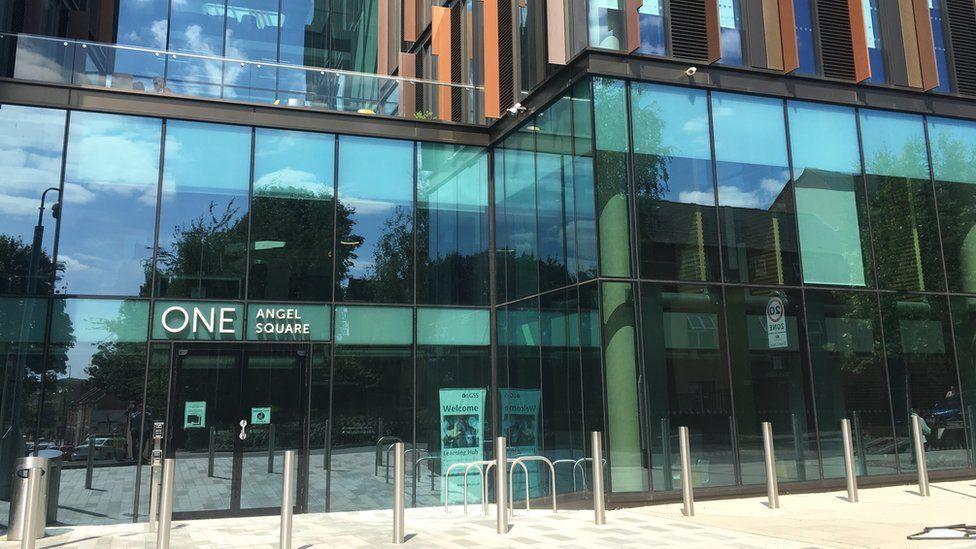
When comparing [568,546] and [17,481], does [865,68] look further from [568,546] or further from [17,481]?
[17,481]

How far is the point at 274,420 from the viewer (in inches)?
510

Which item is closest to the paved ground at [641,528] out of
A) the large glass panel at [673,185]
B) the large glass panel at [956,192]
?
the large glass panel at [673,185]

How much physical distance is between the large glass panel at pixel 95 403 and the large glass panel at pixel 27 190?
76 centimetres

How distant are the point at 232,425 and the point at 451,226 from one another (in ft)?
18.0

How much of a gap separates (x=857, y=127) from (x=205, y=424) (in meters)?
13.0

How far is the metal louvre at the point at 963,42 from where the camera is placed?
15.3m

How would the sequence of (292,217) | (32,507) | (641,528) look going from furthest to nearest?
(292,217), (641,528), (32,507)

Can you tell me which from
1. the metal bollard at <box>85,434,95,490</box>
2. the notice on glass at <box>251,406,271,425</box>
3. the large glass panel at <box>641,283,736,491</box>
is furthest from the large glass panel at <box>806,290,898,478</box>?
the metal bollard at <box>85,434,95,490</box>

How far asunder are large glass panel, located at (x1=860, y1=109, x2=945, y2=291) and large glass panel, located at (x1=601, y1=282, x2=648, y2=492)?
5.55 metres

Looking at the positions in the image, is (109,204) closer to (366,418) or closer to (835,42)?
(366,418)

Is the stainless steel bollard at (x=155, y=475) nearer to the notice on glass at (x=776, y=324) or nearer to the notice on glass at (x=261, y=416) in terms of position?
the notice on glass at (x=261, y=416)

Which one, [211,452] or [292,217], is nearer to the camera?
[211,452]

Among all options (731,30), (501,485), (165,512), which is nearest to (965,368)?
(731,30)

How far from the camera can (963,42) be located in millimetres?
15359
